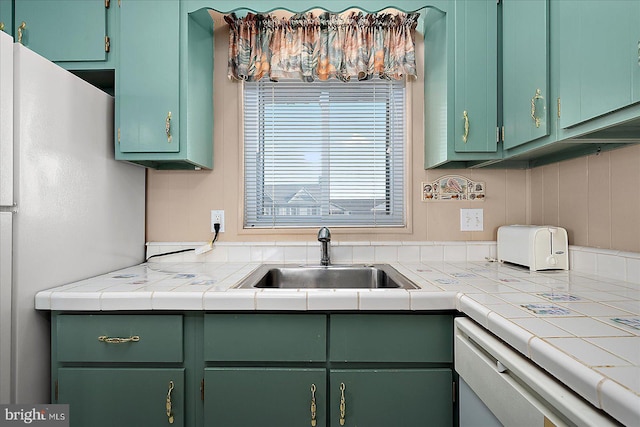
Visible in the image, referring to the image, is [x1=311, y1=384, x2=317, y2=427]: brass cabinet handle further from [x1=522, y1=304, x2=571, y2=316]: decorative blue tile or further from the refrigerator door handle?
the refrigerator door handle

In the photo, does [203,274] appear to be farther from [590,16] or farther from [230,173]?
[590,16]

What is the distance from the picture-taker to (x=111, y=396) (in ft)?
3.89

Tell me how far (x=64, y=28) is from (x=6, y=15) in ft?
0.87

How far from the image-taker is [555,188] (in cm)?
169

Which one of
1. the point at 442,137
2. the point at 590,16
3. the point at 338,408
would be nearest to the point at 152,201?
the point at 338,408

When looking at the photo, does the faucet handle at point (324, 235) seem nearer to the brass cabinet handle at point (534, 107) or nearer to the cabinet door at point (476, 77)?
the cabinet door at point (476, 77)

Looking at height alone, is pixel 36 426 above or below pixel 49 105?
below

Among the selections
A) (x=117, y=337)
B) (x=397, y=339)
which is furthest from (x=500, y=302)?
(x=117, y=337)

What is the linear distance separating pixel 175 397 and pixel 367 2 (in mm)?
1846

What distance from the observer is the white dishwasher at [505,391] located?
2.07 ft

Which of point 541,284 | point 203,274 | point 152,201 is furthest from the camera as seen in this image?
point 152,201

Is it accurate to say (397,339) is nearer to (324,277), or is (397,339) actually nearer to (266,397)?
(266,397)

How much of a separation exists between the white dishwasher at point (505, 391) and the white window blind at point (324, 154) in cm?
97

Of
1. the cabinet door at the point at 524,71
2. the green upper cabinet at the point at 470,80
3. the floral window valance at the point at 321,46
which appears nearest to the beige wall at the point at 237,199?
the floral window valance at the point at 321,46
